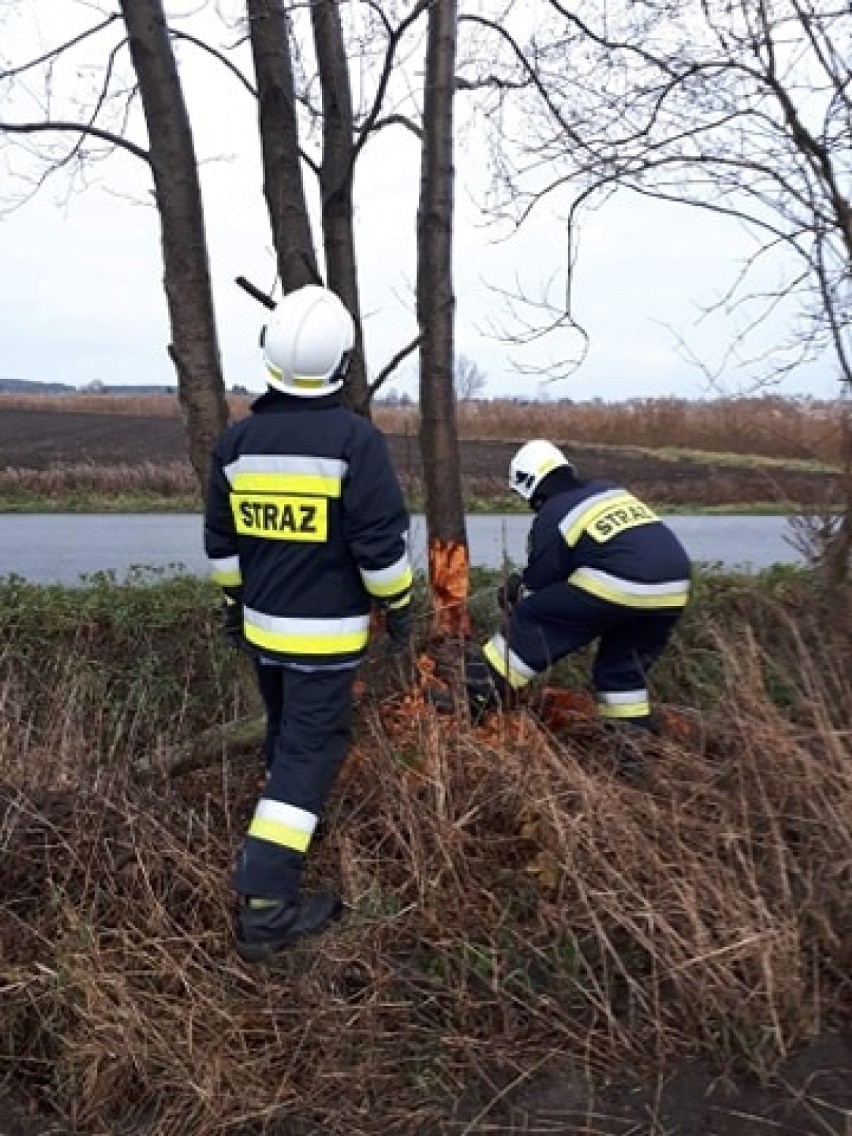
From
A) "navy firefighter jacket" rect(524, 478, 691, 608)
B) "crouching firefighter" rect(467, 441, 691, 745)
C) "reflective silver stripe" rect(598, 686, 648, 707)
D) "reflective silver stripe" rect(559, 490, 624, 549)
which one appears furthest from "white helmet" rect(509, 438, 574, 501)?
"reflective silver stripe" rect(598, 686, 648, 707)

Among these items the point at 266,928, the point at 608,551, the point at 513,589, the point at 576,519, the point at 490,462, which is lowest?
the point at 266,928

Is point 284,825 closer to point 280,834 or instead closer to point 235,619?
point 280,834

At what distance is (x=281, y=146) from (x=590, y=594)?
2432mm

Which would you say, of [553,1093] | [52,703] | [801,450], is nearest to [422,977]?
[553,1093]

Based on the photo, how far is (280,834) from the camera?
3514mm

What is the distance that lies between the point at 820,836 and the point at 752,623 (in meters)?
1.81

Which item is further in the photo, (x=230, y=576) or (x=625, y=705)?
(x=625, y=705)

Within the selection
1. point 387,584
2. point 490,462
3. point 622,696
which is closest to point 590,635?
point 622,696

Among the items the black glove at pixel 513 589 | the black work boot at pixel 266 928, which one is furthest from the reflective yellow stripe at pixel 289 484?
the black glove at pixel 513 589

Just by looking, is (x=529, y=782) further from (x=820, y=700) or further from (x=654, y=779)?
(x=820, y=700)

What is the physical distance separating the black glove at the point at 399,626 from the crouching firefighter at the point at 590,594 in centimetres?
73

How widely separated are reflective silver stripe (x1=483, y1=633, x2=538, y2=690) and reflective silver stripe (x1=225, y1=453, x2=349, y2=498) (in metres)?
1.45

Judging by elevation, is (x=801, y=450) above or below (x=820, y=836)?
above

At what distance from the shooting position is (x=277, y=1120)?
304 centimetres
